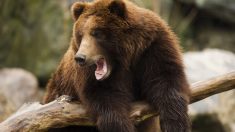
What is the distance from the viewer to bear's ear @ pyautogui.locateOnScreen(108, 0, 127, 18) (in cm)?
528

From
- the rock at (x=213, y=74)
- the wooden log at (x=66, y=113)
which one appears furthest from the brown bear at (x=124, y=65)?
the rock at (x=213, y=74)

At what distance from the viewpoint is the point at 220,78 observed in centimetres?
557

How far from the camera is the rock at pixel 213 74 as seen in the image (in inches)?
337

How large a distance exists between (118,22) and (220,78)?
110 centimetres

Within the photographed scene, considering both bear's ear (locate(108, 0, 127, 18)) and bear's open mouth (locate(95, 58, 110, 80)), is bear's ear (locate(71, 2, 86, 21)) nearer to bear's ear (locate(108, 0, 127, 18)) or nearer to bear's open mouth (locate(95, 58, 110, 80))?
bear's ear (locate(108, 0, 127, 18))

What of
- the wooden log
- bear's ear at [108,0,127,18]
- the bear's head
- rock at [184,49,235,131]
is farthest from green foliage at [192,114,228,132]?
bear's ear at [108,0,127,18]

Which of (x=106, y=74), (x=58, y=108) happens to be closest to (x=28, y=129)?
(x=58, y=108)

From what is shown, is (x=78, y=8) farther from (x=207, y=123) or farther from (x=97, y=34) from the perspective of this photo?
(x=207, y=123)

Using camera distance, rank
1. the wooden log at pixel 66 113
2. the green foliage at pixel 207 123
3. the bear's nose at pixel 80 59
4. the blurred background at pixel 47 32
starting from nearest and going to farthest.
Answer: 1. the bear's nose at pixel 80 59
2. the wooden log at pixel 66 113
3. the green foliage at pixel 207 123
4. the blurred background at pixel 47 32

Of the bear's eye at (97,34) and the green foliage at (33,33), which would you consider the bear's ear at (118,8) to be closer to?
the bear's eye at (97,34)

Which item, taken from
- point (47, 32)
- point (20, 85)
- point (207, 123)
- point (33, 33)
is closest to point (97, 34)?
point (207, 123)

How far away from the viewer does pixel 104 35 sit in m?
5.28

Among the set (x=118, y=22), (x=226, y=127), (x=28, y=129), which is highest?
(x=118, y=22)

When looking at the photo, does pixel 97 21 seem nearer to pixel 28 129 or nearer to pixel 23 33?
pixel 28 129
